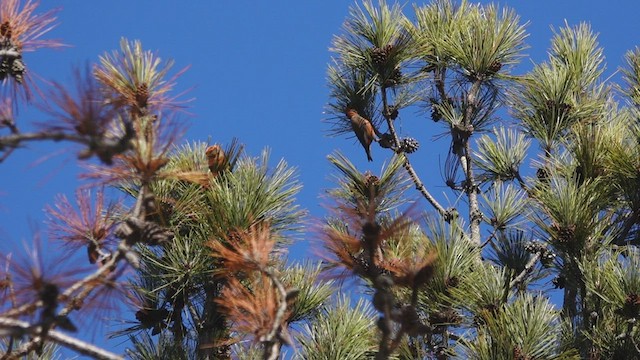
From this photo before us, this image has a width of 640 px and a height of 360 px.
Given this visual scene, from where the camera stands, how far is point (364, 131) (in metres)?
4.84

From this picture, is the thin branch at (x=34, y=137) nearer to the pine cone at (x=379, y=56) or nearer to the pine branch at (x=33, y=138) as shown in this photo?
the pine branch at (x=33, y=138)

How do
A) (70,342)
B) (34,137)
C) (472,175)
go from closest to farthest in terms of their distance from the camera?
(34,137), (70,342), (472,175)

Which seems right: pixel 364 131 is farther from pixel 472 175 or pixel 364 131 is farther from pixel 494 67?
pixel 494 67

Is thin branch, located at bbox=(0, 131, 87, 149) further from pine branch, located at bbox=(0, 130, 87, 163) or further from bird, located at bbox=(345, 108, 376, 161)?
bird, located at bbox=(345, 108, 376, 161)

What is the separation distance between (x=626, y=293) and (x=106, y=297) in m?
1.73

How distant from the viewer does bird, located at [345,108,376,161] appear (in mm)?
4836

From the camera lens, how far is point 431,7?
17.4 feet

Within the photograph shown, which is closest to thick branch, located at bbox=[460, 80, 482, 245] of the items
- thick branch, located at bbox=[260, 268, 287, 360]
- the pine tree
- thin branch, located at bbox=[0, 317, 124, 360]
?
the pine tree

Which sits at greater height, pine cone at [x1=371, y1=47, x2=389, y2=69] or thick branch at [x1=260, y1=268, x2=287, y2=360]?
pine cone at [x1=371, y1=47, x2=389, y2=69]

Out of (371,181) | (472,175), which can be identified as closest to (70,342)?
(371,181)

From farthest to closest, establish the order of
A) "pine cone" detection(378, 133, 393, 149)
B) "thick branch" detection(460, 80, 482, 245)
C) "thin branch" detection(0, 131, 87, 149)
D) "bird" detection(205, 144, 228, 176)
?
"pine cone" detection(378, 133, 393, 149)
"thick branch" detection(460, 80, 482, 245)
"bird" detection(205, 144, 228, 176)
"thin branch" detection(0, 131, 87, 149)

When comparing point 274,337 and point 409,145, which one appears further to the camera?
point 409,145

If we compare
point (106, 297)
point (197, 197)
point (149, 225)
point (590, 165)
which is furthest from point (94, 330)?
point (590, 165)

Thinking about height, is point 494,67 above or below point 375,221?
above
